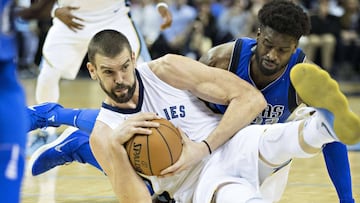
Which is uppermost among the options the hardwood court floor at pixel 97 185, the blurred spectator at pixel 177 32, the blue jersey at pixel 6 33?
the blue jersey at pixel 6 33

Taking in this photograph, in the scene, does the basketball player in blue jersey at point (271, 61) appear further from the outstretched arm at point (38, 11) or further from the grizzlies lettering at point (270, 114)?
the outstretched arm at point (38, 11)

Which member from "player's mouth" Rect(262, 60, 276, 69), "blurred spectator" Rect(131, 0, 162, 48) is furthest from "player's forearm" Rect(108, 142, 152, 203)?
"blurred spectator" Rect(131, 0, 162, 48)

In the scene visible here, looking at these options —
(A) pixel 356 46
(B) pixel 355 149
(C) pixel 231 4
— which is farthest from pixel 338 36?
(B) pixel 355 149

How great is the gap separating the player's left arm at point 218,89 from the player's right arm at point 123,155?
0.32 meters

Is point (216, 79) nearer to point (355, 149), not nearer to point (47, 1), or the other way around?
point (47, 1)

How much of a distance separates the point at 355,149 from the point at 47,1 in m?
4.16

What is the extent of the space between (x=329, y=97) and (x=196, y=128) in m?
0.95

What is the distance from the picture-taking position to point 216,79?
397 cm

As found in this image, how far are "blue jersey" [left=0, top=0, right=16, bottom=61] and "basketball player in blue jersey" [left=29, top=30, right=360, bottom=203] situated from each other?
3.34 ft

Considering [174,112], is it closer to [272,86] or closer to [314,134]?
[272,86]

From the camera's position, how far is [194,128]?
4055 mm

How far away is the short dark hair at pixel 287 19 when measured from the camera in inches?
160

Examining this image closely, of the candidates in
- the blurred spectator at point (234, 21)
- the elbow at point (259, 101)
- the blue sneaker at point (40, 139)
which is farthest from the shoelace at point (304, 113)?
the blurred spectator at point (234, 21)

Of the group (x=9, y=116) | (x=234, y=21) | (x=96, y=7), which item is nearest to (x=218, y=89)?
(x=9, y=116)
